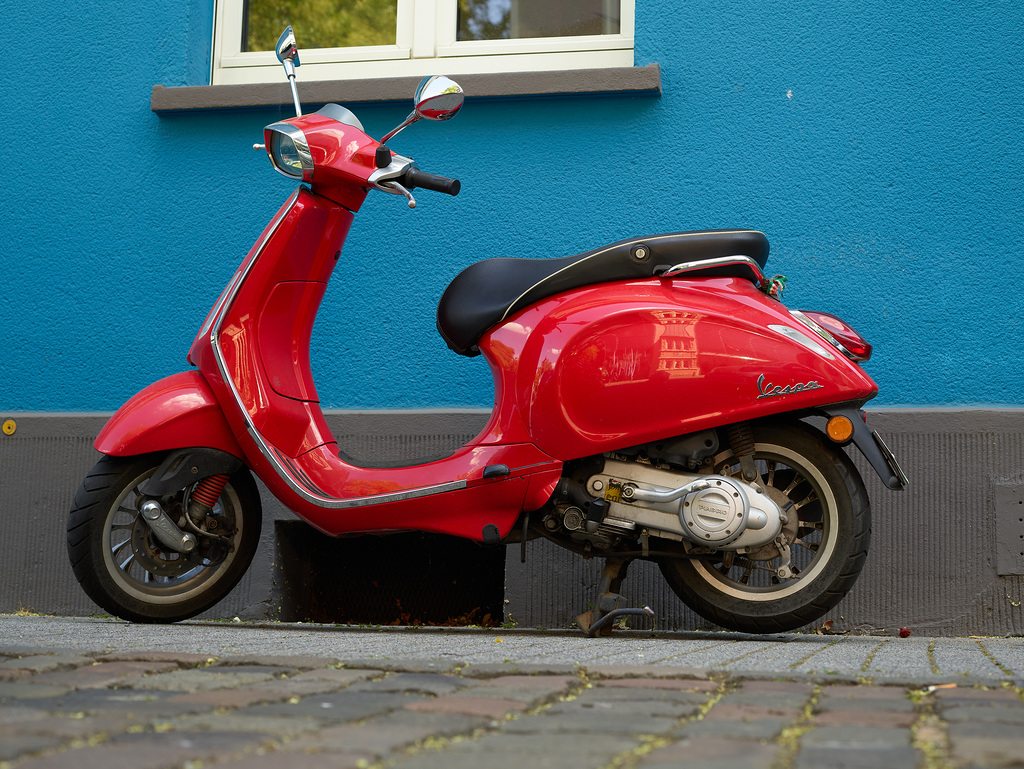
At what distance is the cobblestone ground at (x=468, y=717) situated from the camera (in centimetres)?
125

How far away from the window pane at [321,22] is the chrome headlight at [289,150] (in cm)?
156

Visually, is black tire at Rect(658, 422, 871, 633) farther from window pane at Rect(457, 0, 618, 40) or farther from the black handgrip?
window pane at Rect(457, 0, 618, 40)

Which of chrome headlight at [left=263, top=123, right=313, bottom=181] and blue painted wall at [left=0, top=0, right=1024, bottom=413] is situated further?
blue painted wall at [left=0, top=0, right=1024, bottom=413]

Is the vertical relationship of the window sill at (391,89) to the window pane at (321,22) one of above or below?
below

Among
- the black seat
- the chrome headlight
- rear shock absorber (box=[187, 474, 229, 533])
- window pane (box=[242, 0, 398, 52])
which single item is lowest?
rear shock absorber (box=[187, 474, 229, 533])

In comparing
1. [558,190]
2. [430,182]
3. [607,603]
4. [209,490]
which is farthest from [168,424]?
[558,190]

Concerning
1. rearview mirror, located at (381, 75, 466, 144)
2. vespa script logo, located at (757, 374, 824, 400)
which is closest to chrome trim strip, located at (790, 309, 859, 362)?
vespa script logo, located at (757, 374, 824, 400)

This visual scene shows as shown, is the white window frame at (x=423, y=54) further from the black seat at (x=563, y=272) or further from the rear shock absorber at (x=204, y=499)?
the rear shock absorber at (x=204, y=499)

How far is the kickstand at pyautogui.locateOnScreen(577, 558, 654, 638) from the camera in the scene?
114 inches

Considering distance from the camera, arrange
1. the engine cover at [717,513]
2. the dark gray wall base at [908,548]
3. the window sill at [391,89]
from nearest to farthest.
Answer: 1. the engine cover at [717,513]
2. the dark gray wall base at [908,548]
3. the window sill at [391,89]

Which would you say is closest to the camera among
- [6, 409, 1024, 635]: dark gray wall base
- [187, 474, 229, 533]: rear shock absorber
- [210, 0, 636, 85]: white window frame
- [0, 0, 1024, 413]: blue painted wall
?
[187, 474, 229, 533]: rear shock absorber

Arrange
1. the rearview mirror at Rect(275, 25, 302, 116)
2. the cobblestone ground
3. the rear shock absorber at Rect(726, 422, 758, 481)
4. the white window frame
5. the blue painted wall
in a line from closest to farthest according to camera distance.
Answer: the cobblestone ground → the rear shock absorber at Rect(726, 422, 758, 481) → the rearview mirror at Rect(275, 25, 302, 116) → the blue painted wall → the white window frame

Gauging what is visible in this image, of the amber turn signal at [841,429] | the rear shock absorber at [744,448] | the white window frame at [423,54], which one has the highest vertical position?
the white window frame at [423,54]

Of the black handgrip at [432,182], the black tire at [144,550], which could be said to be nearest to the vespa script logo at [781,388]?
the black handgrip at [432,182]
